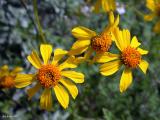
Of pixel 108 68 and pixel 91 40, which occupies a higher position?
pixel 91 40

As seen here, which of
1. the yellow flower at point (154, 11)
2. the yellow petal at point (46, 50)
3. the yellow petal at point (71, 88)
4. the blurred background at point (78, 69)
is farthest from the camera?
the blurred background at point (78, 69)

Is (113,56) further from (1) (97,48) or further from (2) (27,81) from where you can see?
(2) (27,81)

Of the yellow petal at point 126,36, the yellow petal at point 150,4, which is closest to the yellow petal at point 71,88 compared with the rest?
the yellow petal at point 126,36

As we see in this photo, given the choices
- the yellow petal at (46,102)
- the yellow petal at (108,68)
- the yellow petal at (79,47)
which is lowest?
the yellow petal at (46,102)

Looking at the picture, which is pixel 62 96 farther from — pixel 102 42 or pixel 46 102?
pixel 102 42

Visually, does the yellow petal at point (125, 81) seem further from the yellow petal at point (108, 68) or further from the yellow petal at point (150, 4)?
the yellow petal at point (150, 4)

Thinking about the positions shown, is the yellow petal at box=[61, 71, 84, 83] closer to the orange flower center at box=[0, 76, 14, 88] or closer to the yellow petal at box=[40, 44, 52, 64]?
the yellow petal at box=[40, 44, 52, 64]

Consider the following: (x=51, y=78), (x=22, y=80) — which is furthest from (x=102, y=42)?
(x=22, y=80)
